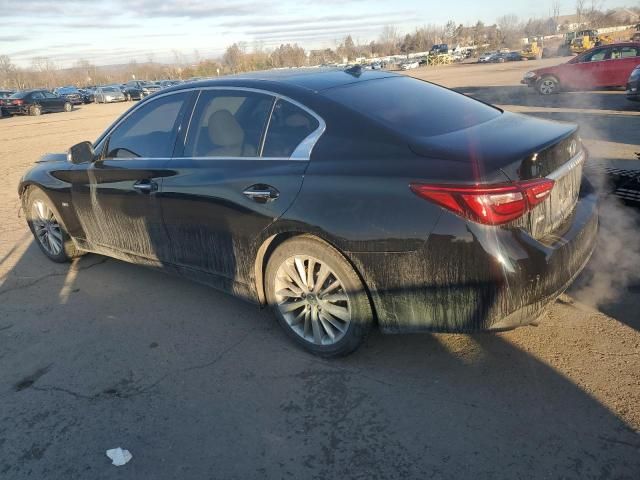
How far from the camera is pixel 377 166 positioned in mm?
2752

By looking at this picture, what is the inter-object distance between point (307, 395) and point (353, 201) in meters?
1.10

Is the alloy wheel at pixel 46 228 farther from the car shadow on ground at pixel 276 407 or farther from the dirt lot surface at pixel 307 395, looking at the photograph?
the car shadow on ground at pixel 276 407

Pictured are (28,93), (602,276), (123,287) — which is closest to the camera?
(602,276)

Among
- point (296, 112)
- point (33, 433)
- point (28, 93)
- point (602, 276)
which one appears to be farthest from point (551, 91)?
point (28, 93)

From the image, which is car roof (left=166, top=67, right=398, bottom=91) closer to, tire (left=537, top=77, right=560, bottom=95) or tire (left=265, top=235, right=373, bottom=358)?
tire (left=265, top=235, right=373, bottom=358)

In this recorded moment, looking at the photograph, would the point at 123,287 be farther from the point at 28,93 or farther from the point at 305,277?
the point at 28,93

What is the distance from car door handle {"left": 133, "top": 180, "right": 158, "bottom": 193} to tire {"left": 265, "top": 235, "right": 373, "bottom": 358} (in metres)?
1.16

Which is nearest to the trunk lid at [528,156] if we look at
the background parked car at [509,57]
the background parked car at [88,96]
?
the background parked car at [88,96]

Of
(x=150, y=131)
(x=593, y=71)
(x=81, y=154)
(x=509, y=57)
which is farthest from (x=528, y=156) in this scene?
(x=509, y=57)

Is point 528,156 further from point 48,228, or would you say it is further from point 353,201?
point 48,228

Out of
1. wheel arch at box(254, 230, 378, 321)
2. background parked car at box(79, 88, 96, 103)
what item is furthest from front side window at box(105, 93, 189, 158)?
background parked car at box(79, 88, 96, 103)

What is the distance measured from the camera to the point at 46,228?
5.23 metres

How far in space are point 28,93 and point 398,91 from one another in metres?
34.5

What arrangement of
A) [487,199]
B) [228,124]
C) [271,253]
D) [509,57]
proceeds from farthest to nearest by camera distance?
[509,57], [228,124], [271,253], [487,199]
